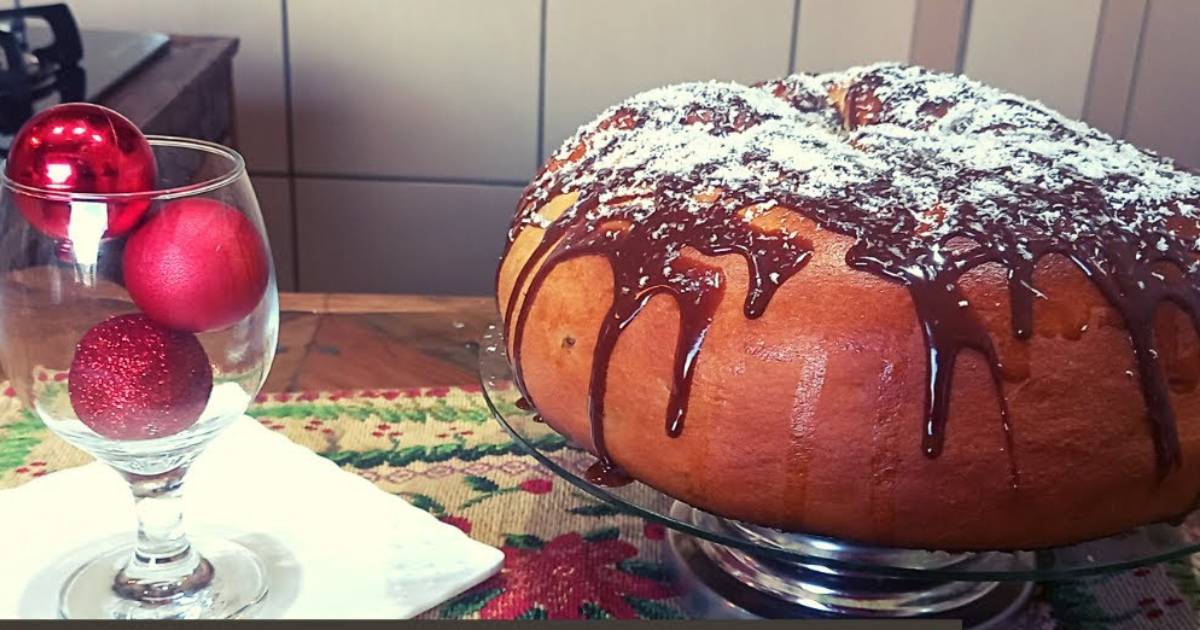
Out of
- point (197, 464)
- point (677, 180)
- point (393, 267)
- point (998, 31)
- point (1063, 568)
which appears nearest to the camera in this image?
point (1063, 568)

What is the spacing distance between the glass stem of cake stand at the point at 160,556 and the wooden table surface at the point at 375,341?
0.85 ft

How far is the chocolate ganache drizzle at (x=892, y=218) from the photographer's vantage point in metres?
0.51

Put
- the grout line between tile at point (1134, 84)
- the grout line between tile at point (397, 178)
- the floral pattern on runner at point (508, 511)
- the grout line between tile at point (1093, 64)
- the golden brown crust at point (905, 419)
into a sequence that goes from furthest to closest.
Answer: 1. the grout line between tile at point (397, 178)
2. the grout line between tile at point (1093, 64)
3. the grout line between tile at point (1134, 84)
4. the floral pattern on runner at point (508, 511)
5. the golden brown crust at point (905, 419)

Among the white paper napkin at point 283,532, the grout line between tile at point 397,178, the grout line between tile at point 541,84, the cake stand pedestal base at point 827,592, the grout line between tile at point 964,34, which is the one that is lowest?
the grout line between tile at point 397,178

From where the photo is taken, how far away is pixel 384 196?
142cm

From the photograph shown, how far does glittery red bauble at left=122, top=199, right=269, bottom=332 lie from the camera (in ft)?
1.64

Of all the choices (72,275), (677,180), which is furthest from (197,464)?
(677,180)

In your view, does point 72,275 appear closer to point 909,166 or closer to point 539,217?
point 539,217

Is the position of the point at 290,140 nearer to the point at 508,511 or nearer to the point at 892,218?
the point at 508,511

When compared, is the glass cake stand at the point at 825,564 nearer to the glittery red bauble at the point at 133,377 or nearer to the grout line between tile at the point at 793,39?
the glittery red bauble at the point at 133,377

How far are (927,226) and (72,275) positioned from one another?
391 millimetres

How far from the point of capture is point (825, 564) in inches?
19.9

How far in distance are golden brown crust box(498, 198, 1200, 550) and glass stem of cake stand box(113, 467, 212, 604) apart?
25 centimetres

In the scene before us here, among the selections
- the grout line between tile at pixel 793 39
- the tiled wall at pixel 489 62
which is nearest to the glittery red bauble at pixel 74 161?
the tiled wall at pixel 489 62
